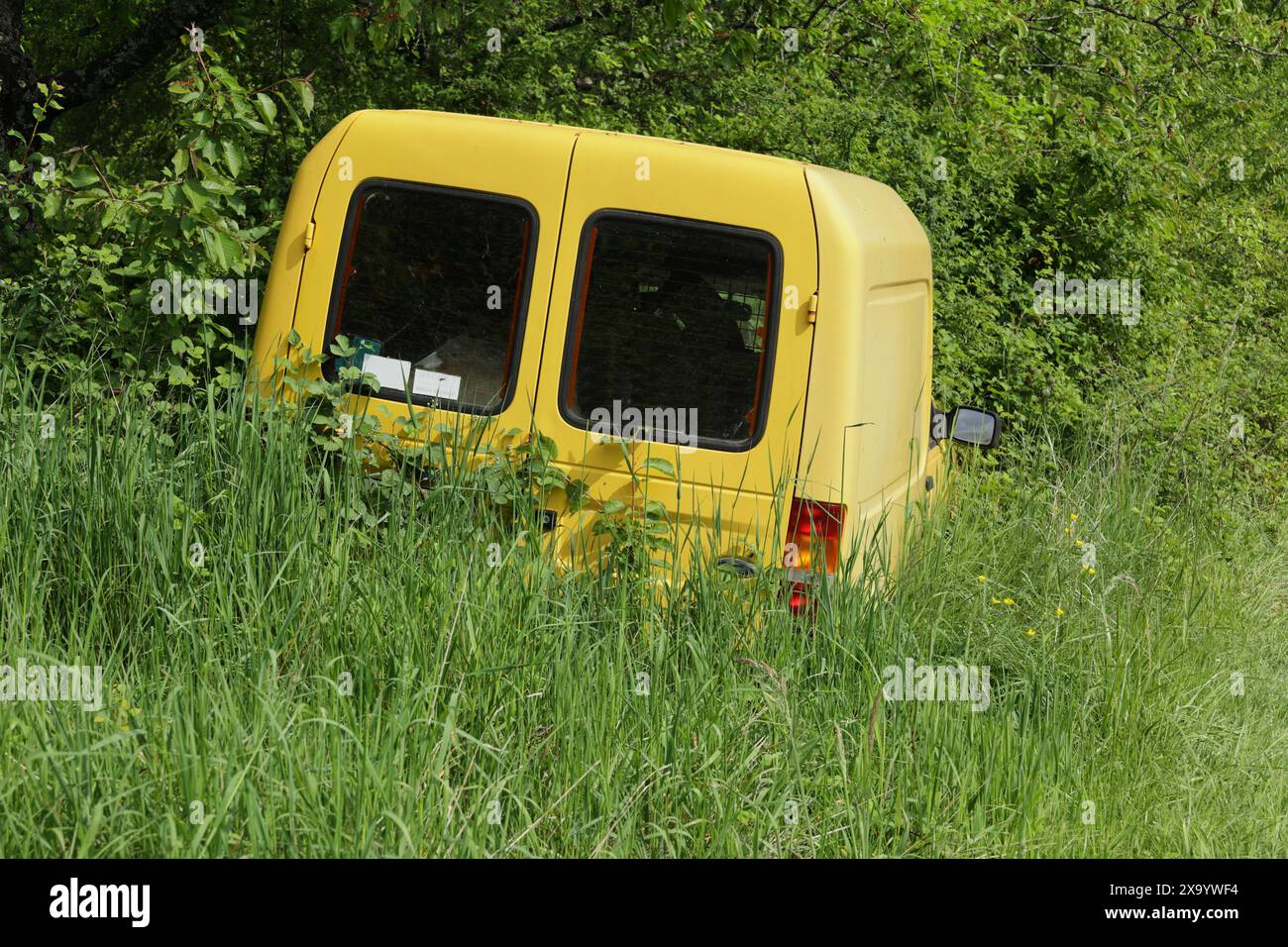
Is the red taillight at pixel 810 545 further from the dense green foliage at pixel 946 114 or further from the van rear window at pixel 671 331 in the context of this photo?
the dense green foliage at pixel 946 114

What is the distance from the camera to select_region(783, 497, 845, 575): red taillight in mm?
3951

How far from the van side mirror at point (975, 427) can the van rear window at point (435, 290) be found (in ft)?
8.04

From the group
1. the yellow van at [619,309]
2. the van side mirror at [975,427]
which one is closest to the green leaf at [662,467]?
the yellow van at [619,309]

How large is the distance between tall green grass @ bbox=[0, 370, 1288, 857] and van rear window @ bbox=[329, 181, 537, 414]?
43 cm

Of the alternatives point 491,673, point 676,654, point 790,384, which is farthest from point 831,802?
point 790,384

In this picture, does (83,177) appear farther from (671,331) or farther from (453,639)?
(453,639)

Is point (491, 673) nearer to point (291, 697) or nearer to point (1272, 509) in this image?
point (291, 697)

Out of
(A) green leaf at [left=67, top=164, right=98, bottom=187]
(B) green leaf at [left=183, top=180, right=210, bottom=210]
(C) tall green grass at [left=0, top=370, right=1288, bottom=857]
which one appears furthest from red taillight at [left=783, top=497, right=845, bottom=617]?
(A) green leaf at [left=67, top=164, right=98, bottom=187]

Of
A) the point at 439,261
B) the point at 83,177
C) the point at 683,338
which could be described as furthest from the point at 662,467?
the point at 83,177

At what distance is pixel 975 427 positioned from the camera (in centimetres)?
575

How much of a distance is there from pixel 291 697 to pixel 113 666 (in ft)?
1.85

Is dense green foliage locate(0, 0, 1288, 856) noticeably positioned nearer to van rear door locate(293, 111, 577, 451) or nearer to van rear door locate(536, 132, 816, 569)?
van rear door locate(536, 132, 816, 569)

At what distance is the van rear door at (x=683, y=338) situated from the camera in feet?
12.9

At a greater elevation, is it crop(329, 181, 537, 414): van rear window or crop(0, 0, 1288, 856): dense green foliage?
crop(329, 181, 537, 414): van rear window
